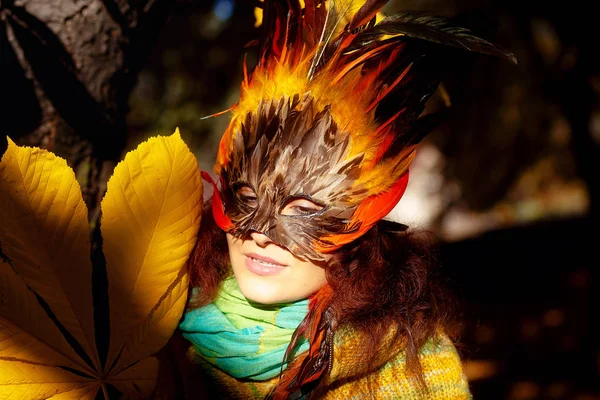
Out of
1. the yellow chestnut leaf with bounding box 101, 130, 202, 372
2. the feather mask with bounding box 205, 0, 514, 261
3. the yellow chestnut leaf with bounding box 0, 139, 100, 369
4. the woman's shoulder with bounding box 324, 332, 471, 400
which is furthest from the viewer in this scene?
the woman's shoulder with bounding box 324, 332, 471, 400

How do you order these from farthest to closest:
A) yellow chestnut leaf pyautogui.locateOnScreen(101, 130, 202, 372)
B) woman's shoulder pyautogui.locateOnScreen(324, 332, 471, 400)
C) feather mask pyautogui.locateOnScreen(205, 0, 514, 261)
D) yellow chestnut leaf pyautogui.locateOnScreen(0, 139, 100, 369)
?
woman's shoulder pyautogui.locateOnScreen(324, 332, 471, 400), feather mask pyautogui.locateOnScreen(205, 0, 514, 261), yellow chestnut leaf pyautogui.locateOnScreen(101, 130, 202, 372), yellow chestnut leaf pyautogui.locateOnScreen(0, 139, 100, 369)

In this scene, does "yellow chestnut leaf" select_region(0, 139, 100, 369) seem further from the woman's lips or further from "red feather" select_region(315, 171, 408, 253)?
"red feather" select_region(315, 171, 408, 253)

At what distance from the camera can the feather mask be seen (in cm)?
131

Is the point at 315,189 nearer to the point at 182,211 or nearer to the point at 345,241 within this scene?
the point at 345,241

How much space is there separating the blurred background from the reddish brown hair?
166 millimetres

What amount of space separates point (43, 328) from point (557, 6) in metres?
3.10

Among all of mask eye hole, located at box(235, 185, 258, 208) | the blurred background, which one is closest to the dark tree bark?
the blurred background

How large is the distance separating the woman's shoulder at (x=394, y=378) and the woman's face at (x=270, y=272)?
0.61 ft

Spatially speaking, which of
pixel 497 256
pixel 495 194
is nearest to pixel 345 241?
pixel 497 256

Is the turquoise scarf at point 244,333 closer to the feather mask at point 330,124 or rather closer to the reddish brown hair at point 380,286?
the reddish brown hair at point 380,286

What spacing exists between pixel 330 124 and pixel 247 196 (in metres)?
0.27

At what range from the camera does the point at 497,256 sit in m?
5.33

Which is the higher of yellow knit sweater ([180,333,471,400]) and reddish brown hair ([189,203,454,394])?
reddish brown hair ([189,203,454,394])

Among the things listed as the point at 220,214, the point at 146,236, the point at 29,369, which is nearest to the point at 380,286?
the point at 220,214
